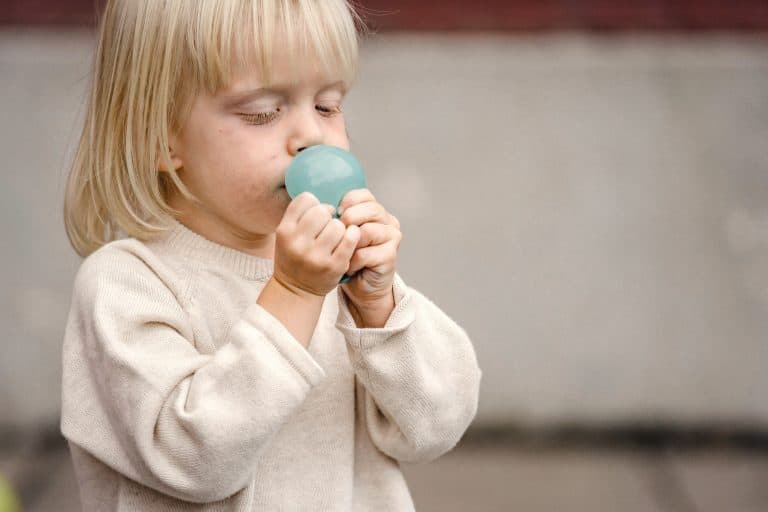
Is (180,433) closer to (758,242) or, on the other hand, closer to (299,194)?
(299,194)

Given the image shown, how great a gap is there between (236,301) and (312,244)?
0.40 ft

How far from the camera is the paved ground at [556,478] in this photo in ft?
6.61

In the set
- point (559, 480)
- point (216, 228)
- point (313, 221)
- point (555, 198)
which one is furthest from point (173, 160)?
point (555, 198)

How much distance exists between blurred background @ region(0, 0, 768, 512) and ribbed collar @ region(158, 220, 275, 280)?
1.61 metres

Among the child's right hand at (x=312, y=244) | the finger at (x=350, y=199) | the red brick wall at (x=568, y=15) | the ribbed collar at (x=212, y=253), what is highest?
the red brick wall at (x=568, y=15)

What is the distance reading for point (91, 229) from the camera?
0.89 metres

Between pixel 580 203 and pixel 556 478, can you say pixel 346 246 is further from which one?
pixel 580 203

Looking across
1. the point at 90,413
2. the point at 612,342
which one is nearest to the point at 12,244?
the point at 612,342

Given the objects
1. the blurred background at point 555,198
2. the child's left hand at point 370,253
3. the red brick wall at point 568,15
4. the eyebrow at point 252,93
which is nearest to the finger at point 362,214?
the child's left hand at point 370,253

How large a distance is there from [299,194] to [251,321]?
10cm

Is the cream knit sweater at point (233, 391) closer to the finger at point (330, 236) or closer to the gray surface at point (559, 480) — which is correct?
the finger at point (330, 236)

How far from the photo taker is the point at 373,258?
0.73 meters

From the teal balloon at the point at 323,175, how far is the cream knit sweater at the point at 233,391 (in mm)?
90

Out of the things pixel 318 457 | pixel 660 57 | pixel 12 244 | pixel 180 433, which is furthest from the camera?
pixel 660 57
